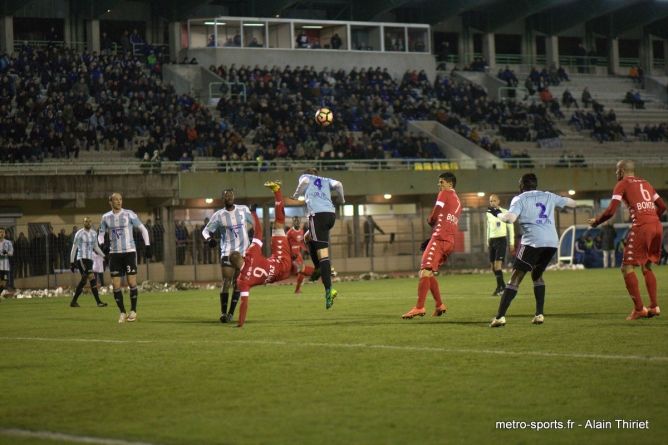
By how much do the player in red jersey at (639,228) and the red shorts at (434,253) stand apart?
6.67 ft

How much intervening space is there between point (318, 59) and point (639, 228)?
125 ft

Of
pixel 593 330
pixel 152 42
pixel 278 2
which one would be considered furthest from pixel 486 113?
pixel 593 330

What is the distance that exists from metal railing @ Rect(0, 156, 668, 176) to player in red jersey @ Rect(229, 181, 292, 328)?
21301 mm

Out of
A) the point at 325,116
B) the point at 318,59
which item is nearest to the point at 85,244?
the point at 325,116

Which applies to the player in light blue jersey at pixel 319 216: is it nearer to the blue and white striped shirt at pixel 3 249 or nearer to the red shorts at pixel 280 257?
the red shorts at pixel 280 257

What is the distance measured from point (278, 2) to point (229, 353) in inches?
1638

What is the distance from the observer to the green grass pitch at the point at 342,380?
235 inches

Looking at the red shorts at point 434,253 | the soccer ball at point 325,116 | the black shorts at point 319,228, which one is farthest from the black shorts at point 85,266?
the soccer ball at point 325,116

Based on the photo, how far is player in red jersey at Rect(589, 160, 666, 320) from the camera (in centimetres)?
1214

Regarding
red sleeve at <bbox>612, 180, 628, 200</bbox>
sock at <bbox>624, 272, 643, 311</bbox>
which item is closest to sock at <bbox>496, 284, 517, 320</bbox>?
sock at <bbox>624, 272, 643, 311</bbox>

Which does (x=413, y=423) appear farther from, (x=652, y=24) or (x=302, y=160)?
(x=652, y=24)

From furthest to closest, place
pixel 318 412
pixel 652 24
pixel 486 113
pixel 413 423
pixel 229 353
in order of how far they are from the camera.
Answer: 1. pixel 652 24
2. pixel 486 113
3. pixel 229 353
4. pixel 318 412
5. pixel 413 423

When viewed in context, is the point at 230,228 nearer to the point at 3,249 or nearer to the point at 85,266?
the point at 85,266

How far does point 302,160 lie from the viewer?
37.3 m
